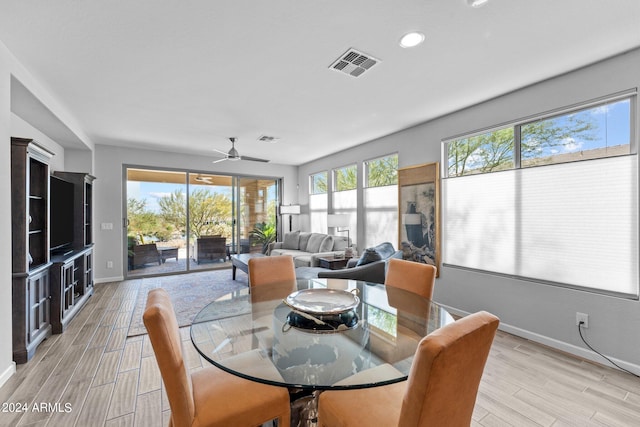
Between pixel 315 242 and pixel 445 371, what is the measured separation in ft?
16.7

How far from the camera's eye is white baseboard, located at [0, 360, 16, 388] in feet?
6.85

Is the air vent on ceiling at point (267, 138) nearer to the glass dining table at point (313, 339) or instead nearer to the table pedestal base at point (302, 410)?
the glass dining table at point (313, 339)

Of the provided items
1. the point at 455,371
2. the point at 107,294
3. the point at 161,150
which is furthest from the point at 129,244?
the point at 455,371

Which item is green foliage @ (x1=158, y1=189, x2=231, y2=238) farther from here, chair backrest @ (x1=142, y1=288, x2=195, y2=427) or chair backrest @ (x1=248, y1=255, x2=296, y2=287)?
chair backrest @ (x1=142, y1=288, x2=195, y2=427)

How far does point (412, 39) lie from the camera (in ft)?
6.93

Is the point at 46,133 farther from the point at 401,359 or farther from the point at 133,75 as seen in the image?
the point at 401,359

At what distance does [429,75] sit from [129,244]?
19.8 ft

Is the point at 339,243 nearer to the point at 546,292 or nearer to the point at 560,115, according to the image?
the point at 546,292

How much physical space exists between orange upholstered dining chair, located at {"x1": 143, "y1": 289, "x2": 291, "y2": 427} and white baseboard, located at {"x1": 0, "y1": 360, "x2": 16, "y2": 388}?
1916mm

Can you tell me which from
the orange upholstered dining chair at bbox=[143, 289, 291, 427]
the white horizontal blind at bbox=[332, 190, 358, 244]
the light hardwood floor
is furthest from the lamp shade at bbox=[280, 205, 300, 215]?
the orange upholstered dining chair at bbox=[143, 289, 291, 427]

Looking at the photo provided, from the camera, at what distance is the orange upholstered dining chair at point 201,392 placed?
1.04m

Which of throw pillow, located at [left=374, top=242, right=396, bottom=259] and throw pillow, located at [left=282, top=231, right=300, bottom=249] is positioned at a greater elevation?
throw pillow, located at [left=374, top=242, right=396, bottom=259]

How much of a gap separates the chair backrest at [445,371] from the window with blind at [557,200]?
240cm

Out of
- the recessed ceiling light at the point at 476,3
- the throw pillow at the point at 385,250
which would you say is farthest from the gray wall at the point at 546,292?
the recessed ceiling light at the point at 476,3
